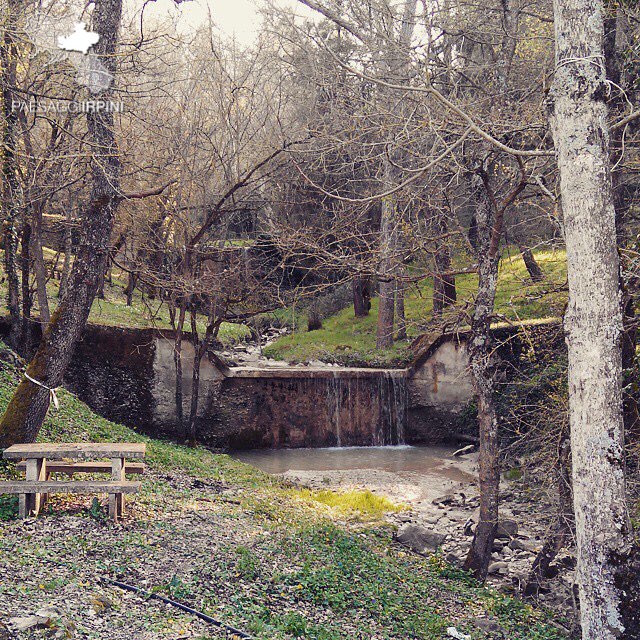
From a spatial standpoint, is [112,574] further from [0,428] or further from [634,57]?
[634,57]

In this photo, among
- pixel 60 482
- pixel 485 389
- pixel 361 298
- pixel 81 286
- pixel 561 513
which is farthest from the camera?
pixel 361 298

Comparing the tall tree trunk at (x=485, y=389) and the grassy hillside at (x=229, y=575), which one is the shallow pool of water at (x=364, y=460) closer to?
the grassy hillside at (x=229, y=575)

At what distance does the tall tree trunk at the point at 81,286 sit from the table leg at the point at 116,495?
5.92 ft

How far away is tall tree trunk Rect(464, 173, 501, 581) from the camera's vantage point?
331 inches

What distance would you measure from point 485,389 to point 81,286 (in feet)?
17.9

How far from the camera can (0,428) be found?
904cm

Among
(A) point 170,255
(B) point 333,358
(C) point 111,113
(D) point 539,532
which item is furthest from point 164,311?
(D) point 539,532

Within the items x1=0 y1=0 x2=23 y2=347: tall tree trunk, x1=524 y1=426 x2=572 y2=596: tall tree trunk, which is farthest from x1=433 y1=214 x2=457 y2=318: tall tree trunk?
x1=0 y1=0 x2=23 y2=347: tall tree trunk

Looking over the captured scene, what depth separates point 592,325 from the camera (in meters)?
4.81

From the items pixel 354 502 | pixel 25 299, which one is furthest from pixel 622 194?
pixel 25 299

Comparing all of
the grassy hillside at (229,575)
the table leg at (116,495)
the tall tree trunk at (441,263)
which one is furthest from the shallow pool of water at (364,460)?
the table leg at (116,495)

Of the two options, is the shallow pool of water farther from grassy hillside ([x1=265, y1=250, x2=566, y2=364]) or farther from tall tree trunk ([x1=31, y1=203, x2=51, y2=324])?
tall tree trunk ([x1=31, y1=203, x2=51, y2=324])

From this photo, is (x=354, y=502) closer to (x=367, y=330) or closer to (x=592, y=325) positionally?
(x=592, y=325)

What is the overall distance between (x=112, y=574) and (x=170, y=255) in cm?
1011
